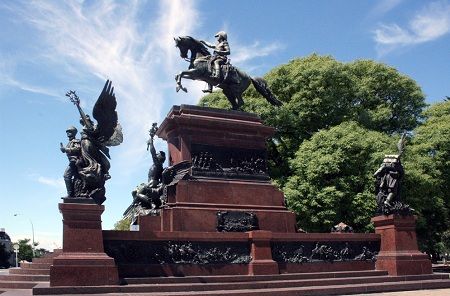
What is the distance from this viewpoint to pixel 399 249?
17547 mm

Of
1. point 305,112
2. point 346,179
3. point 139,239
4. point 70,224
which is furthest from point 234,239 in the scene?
point 305,112

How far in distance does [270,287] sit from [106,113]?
683 cm

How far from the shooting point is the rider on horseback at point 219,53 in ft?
63.8

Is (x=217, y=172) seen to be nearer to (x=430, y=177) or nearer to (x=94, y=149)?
(x=94, y=149)

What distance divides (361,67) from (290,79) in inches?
203

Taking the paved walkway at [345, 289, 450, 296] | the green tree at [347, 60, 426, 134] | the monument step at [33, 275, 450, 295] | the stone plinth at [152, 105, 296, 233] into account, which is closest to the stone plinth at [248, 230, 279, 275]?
the monument step at [33, 275, 450, 295]

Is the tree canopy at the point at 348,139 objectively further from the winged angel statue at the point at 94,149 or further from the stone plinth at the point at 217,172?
the winged angel statue at the point at 94,149

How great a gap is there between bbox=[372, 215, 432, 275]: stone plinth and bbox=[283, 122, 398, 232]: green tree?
10.7 metres

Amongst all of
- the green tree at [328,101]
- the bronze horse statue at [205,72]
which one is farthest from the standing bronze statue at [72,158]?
the green tree at [328,101]

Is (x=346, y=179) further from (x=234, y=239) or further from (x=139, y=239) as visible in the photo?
(x=139, y=239)

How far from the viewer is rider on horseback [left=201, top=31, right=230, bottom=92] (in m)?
19.5

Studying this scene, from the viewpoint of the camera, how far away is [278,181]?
31.3 m

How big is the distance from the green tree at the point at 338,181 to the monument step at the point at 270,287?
11.7 metres

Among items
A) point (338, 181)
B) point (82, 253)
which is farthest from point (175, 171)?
point (338, 181)
